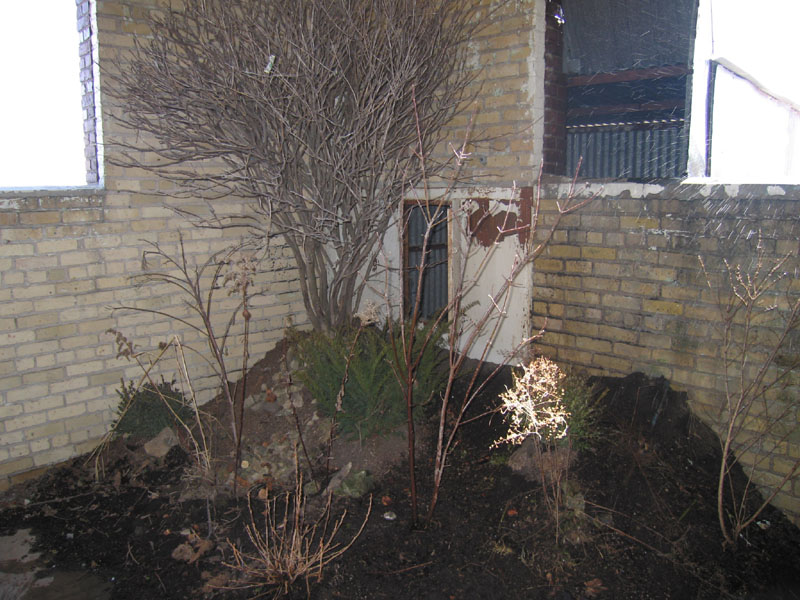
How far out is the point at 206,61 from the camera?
Result: 4242 millimetres

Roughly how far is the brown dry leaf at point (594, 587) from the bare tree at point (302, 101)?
286 cm

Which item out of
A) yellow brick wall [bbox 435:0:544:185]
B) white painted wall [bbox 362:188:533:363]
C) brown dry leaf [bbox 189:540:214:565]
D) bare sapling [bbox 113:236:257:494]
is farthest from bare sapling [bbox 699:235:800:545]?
bare sapling [bbox 113:236:257:494]

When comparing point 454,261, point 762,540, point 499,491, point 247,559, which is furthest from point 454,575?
point 454,261

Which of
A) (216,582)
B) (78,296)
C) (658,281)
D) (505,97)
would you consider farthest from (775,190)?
(78,296)

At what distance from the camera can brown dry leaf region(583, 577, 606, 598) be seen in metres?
2.88

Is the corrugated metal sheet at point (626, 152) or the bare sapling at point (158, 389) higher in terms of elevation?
the corrugated metal sheet at point (626, 152)

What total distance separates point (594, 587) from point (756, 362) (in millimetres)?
1698

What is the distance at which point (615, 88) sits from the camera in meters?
4.66

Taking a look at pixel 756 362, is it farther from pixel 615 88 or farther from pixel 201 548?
pixel 201 548

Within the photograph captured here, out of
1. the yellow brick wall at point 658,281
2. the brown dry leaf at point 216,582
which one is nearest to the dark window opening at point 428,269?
the yellow brick wall at point 658,281

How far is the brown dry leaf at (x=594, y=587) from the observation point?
288 centimetres

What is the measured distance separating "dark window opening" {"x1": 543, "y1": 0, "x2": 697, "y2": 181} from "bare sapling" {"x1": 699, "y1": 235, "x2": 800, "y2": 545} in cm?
103

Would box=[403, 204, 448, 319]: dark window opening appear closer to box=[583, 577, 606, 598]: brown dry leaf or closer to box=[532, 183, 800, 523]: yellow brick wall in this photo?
box=[532, 183, 800, 523]: yellow brick wall

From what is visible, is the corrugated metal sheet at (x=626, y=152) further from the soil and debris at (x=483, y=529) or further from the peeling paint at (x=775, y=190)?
the soil and debris at (x=483, y=529)
